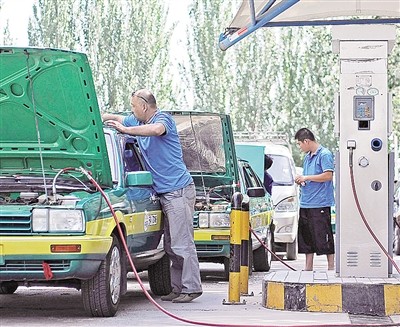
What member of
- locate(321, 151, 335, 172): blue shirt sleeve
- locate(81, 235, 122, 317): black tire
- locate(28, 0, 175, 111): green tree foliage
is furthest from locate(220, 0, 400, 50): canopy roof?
locate(28, 0, 175, 111): green tree foliage

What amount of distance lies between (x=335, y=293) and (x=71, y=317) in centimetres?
239

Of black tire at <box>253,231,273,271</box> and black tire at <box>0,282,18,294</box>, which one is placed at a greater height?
black tire at <box>0,282,18,294</box>

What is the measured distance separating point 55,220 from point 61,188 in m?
0.67

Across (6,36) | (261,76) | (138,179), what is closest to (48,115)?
(138,179)

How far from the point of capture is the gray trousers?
39.5 feet

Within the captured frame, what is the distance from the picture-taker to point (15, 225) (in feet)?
32.5

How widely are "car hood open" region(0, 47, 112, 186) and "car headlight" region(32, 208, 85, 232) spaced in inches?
44.4

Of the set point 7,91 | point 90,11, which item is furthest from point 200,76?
point 7,91

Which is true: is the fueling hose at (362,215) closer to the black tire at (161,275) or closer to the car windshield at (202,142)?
the black tire at (161,275)

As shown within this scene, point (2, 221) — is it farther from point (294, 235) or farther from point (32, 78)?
point (294, 235)

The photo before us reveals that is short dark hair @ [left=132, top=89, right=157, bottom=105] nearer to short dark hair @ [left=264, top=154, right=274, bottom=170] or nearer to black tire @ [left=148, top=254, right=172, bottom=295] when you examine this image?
black tire @ [left=148, top=254, right=172, bottom=295]

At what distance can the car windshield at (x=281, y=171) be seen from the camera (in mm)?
21906

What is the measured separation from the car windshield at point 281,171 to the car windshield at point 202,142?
6.00 metres

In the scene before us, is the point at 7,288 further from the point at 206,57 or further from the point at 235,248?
the point at 206,57
